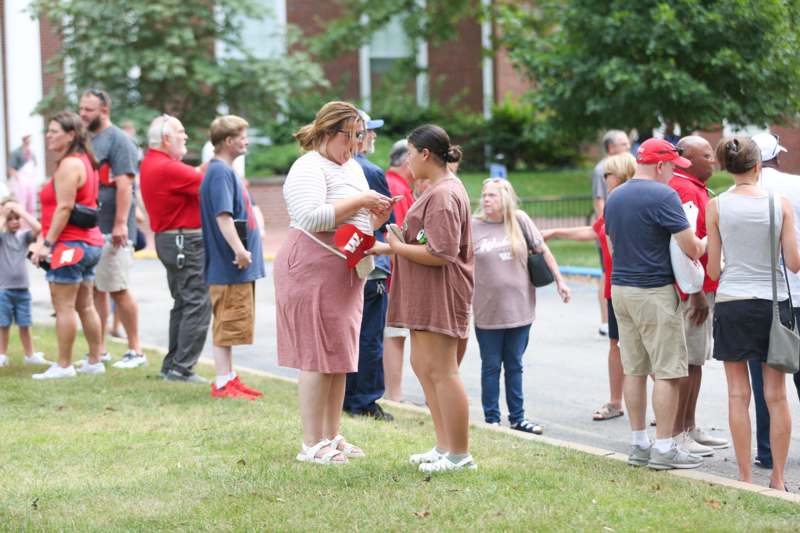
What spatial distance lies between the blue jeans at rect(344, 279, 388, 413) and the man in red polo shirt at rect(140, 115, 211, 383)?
1.71 meters

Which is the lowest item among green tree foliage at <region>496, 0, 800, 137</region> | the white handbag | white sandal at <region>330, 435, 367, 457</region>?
white sandal at <region>330, 435, 367, 457</region>

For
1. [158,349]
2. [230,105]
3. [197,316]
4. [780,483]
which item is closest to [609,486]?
[780,483]

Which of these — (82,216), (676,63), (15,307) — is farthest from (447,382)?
(676,63)

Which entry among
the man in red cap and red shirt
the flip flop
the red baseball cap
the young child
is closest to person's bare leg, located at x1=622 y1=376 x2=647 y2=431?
the man in red cap and red shirt

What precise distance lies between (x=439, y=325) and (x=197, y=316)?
377cm

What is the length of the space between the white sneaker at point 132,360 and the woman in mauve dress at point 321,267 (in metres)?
4.10

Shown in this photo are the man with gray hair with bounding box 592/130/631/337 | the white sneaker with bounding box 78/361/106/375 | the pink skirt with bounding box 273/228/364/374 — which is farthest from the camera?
the man with gray hair with bounding box 592/130/631/337

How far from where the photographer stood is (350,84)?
36781 mm

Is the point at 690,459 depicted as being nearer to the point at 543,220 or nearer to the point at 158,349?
the point at 158,349

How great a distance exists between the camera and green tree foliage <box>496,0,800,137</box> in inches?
753

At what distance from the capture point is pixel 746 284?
635cm

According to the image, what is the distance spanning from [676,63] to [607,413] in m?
12.8

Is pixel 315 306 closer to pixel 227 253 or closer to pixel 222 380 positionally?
pixel 227 253

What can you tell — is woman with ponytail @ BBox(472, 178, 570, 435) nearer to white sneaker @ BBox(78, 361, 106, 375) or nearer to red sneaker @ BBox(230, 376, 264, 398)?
red sneaker @ BBox(230, 376, 264, 398)
